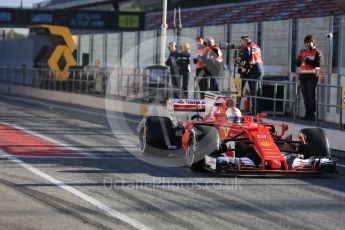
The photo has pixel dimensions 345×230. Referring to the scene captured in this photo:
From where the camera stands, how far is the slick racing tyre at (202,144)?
1043cm

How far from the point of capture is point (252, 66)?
57.6ft

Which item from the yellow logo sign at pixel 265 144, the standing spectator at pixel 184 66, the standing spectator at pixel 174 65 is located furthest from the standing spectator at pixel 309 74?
the yellow logo sign at pixel 265 144

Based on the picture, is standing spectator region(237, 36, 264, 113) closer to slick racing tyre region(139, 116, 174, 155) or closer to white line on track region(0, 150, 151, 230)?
slick racing tyre region(139, 116, 174, 155)

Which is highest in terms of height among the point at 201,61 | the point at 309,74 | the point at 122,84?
the point at 201,61

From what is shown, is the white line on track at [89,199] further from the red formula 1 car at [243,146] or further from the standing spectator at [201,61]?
the standing spectator at [201,61]

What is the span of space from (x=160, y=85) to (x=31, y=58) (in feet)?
72.5

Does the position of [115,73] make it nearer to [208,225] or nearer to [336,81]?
[336,81]

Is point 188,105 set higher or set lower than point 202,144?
higher

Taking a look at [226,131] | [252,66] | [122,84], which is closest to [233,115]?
[226,131]

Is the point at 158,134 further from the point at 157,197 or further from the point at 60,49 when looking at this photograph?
the point at 60,49

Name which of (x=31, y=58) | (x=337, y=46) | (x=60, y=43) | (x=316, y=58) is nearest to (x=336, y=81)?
(x=316, y=58)

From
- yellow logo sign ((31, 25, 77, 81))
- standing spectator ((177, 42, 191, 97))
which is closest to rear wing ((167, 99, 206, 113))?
standing spectator ((177, 42, 191, 97))

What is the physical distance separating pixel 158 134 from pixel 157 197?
136 inches

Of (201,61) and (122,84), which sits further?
(122,84)
